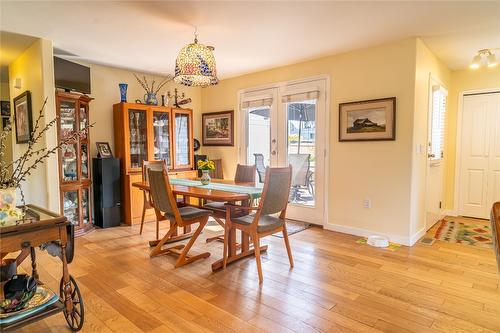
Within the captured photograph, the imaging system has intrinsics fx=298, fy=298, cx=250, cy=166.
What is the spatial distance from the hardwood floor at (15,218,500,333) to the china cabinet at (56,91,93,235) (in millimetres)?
655

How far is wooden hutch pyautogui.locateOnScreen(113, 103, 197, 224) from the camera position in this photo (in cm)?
438

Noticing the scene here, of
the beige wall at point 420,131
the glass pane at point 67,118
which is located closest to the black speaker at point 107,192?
the glass pane at point 67,118

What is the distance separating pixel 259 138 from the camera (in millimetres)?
5051

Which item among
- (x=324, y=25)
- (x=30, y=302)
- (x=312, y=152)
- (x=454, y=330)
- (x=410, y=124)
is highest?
(x=324, y=25)

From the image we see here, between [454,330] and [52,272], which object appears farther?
[52,272]

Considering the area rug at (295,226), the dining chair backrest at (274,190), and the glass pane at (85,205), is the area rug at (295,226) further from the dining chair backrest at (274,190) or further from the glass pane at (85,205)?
the glass pane at (85,205)

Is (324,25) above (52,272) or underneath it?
above

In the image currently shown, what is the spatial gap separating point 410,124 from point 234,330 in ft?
9.44

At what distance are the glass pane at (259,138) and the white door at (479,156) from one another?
3.11m

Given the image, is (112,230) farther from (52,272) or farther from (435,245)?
(435,245)

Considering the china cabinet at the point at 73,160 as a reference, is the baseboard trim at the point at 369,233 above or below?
below

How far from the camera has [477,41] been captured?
3.44 metres

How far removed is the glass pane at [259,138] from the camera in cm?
489

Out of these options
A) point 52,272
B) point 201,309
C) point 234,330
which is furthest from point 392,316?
point 52,272
